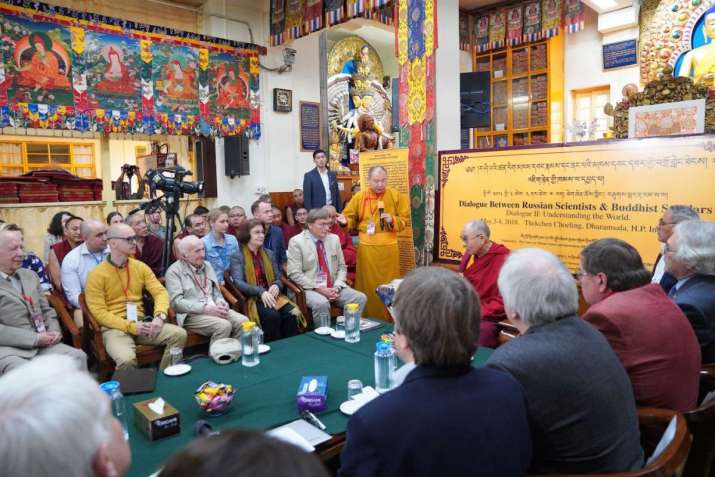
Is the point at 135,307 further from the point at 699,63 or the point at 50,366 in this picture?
the point at 699,63

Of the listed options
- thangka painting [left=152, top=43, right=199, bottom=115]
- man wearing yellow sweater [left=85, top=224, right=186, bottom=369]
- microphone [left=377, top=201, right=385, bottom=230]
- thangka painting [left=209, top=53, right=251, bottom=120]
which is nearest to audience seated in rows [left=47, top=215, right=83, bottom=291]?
man wearing yellow sweater [left=85, top=224, right=186, bottom=369]

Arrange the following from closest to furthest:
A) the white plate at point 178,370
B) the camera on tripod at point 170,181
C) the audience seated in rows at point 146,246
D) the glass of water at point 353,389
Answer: the glass of water at point 353,389 < the white plate at point 178,370 < the audience seated in rows at point 146,246 < the camera on tripod at point 170,181

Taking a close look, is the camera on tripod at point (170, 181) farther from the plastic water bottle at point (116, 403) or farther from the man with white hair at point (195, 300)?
the plastic water bottle at point (116, 403)

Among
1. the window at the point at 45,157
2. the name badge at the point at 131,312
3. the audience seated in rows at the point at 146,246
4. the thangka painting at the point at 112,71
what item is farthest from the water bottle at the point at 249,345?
the window at the point at 45,157

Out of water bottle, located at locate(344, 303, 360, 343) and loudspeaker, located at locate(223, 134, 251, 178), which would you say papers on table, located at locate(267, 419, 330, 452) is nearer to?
water bottle, located at locate(344, 303, 360, 343)

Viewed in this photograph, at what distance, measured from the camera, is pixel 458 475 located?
1.17 m

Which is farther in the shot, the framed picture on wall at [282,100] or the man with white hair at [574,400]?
the framed picture on wall at [282,100]

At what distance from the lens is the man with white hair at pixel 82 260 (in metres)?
3.88

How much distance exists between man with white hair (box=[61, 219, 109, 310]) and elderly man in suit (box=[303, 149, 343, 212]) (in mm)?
3160

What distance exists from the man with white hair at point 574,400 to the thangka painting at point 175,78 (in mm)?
5962

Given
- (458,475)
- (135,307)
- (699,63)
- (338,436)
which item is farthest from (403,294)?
(699,63)

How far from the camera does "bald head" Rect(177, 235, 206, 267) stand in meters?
3.78

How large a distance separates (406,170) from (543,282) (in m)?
3.76

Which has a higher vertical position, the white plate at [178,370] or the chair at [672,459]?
the chair at [672,459]
